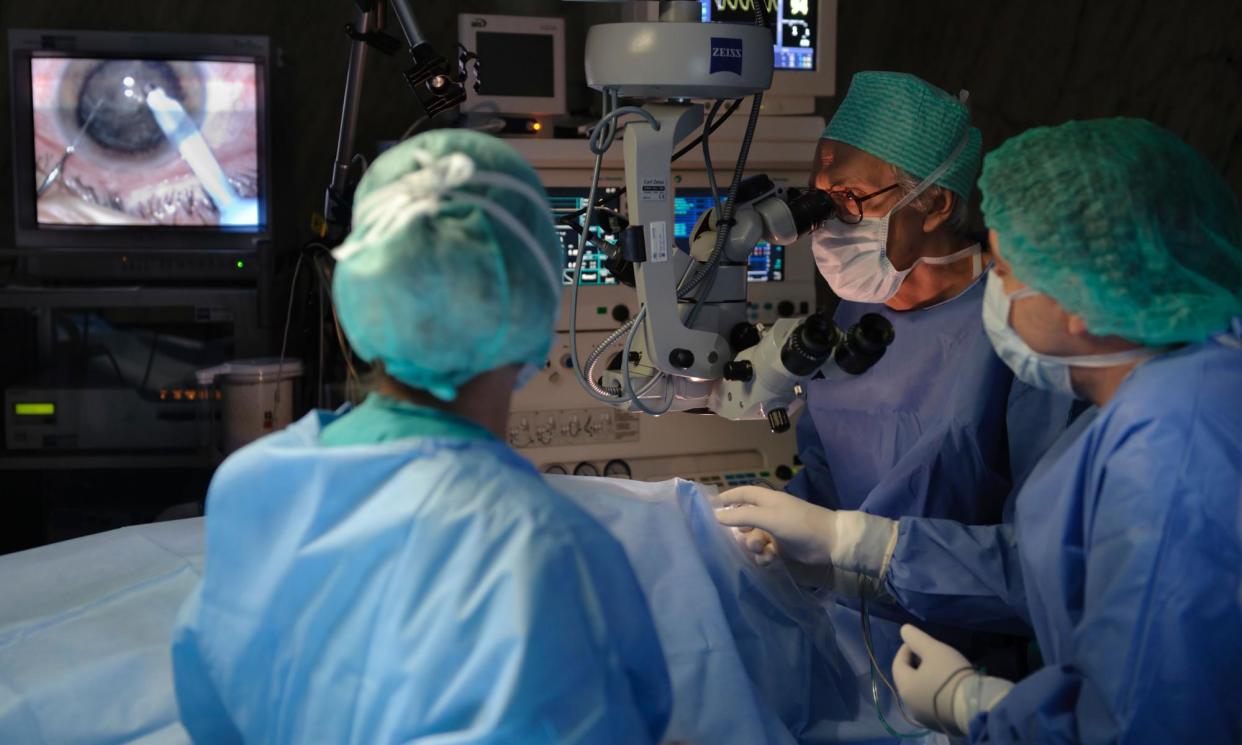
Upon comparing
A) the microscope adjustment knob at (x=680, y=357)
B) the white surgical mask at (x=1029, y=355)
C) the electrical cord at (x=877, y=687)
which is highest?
the white surgical mask at (x=1029, y=355)

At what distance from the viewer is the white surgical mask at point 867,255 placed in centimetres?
181

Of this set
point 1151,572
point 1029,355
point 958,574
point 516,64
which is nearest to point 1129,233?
point 1029,355

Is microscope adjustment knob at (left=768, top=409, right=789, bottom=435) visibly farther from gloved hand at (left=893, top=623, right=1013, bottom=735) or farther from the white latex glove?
gloved hand at (left=893, top=623, right=1013, bottom=735)

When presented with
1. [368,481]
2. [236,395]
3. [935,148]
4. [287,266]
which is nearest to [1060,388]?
[935,148]

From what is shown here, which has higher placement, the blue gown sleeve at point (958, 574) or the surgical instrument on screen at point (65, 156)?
the surgical instrument on screen at point (65, 156)

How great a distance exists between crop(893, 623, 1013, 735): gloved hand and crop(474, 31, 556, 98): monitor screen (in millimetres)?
1686

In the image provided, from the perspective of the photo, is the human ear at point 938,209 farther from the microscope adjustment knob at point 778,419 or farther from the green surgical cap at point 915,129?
the microscope adjustment knob at point 778,419

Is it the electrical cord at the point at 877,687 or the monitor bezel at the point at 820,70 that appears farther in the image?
the monitor bezel at the point at 820,70

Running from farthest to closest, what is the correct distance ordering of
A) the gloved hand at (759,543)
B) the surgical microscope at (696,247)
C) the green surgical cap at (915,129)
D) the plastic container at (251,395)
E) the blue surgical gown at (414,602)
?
the plastic container at (251,395), the green surgical cap at (915,129), the gloved hand at (759,543), the surgical microscope at (696,247), the blue surgical gown at (414,602)

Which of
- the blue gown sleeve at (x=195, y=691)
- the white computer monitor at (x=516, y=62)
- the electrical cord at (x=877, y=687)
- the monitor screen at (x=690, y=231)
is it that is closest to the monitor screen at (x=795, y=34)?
the monitor screen at (x=690, y=231)

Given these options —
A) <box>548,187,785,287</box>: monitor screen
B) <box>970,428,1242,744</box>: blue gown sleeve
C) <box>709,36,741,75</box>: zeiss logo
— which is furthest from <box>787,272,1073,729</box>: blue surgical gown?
<box>548,187,785,287</box>: monitor screen

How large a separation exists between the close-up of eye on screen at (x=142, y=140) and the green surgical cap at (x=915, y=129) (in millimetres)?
1501

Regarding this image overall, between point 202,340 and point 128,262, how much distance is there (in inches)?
10.2

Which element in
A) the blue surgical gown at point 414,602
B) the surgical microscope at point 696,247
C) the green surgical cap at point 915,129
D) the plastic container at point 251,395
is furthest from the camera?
the plastic container at point 251,395
